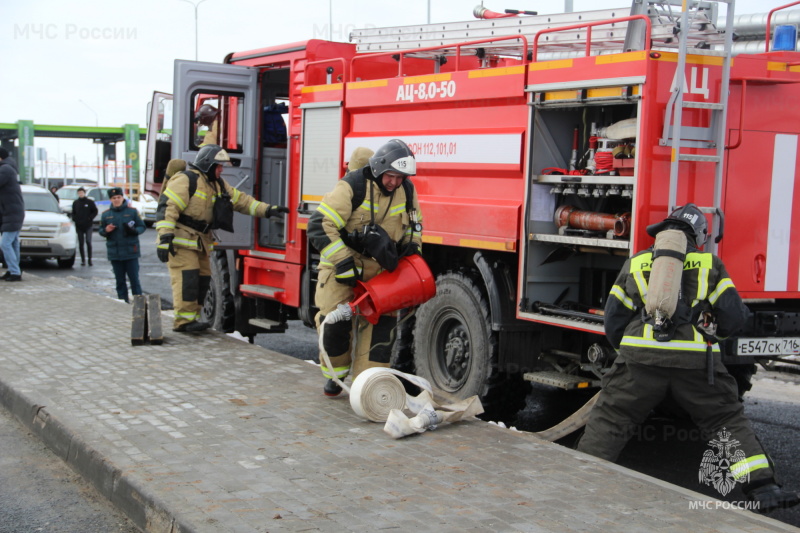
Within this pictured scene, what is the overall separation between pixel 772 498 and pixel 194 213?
5.75 meters

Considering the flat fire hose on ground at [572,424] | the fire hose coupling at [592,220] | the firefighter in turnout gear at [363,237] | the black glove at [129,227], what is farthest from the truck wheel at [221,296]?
the flat fire hose on ground at [572,424]

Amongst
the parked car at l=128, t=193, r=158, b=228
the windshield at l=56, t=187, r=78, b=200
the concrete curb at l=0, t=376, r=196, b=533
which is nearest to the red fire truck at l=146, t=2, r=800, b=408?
the concrete curb at l=0, t=376, r=196, b=533

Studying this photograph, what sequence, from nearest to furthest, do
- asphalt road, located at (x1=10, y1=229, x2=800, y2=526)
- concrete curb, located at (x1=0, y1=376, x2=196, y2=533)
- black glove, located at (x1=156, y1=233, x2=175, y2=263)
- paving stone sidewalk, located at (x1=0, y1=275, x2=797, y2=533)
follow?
paving stone sidewalk, located at (x1=0, y1=275, x2=797, y2=533)
concrete curb, located at (x1=0, y1=376, x2=196, y2=533)
asphalt road, located at (x1=10, y1=229, x2=800, y2=526)
black glove, located at (x1=156, y1=233, x2=175, y2=263)

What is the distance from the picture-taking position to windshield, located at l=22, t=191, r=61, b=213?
62.4ft

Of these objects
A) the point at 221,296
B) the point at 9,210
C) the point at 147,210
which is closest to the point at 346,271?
the point at 221,296

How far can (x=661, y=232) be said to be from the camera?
Answer: 514 cm

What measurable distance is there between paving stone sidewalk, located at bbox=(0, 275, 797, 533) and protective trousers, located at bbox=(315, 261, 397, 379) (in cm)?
31

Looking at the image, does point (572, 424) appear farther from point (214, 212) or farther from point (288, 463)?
point (214, 212)

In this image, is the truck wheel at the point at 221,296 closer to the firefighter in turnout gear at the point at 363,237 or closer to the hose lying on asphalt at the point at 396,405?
the firefighter in turnout gear at the point at 363,237

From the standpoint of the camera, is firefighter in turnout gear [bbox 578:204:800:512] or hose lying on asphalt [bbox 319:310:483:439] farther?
hose lying on asphalt [bbox 319:310:483:439]

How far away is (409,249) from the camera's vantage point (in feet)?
21.4

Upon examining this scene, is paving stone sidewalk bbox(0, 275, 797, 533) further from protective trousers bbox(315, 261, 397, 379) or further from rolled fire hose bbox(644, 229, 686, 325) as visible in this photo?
rolled fire hose bbox(644, 229, 686, 325)

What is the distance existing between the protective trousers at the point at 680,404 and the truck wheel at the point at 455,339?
1544 mm

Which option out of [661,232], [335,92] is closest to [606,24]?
[661,232]
